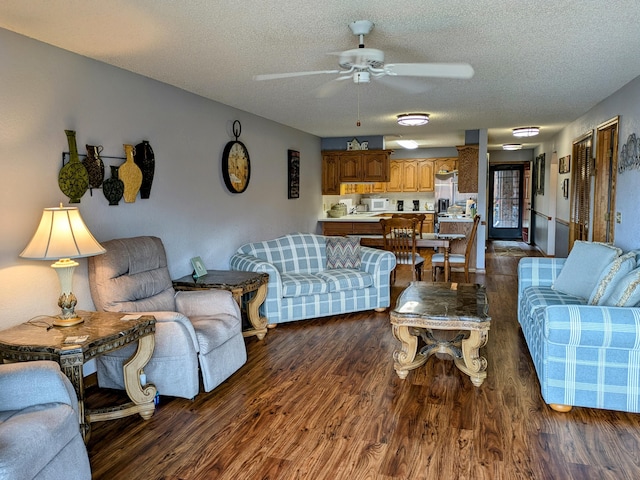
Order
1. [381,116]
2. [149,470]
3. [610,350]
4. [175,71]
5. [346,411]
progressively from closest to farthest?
1. [149,470]
2. [610,350]
3. [346,411]
4. [175,71]
5. [381,116]

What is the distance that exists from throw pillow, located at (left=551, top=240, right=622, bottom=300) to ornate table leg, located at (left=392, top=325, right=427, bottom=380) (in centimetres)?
148

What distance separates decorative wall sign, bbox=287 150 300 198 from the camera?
7.15 meters

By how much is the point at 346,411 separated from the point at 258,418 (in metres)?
0.54

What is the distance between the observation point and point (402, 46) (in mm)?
3219

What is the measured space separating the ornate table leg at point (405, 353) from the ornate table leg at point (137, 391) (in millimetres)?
1692

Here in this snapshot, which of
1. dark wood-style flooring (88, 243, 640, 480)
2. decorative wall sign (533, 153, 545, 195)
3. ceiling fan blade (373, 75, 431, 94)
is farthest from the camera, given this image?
decorative wall sign (533, 153, 545, 195)

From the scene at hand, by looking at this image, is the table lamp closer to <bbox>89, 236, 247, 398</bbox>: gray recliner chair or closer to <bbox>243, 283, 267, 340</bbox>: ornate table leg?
<bbox>89, 236, 247, 398</bbox>: gray recliner chair

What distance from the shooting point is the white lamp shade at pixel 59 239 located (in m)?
2.67

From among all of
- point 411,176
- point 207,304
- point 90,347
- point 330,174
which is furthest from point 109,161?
point 411,176

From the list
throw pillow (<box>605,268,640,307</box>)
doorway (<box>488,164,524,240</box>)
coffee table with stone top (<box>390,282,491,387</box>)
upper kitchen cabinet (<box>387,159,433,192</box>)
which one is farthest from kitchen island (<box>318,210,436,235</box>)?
doorway (<box>488,164,524,240</box>)

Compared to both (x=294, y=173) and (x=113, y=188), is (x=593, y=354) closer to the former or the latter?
(x=113, y=188)

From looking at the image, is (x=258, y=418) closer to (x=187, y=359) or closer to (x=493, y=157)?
(x=187, y=359)

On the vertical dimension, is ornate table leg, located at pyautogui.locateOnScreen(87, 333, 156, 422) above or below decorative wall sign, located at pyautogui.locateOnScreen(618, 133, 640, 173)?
below

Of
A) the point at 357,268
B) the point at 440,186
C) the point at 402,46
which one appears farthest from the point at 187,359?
the point at 440,186
